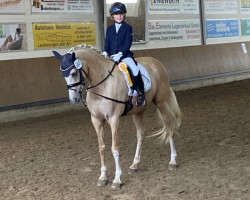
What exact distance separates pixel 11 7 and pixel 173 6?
212 inches

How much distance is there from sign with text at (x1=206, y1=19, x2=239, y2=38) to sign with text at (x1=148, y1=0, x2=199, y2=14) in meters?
0.73

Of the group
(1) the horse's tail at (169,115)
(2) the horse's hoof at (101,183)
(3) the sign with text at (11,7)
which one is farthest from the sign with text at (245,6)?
(2) the horse's hoof at (101,183)

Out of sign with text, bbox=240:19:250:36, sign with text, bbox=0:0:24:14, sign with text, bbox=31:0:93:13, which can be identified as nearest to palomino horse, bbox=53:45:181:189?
sign with text, bbox=0:0:24:14

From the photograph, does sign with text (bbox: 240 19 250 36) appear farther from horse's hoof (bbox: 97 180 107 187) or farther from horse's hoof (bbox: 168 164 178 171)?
horse's hoof (bbox: 97 180 107 187)

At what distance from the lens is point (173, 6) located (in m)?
12.6

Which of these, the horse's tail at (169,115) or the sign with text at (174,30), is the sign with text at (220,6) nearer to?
the sign with text at (174,30)

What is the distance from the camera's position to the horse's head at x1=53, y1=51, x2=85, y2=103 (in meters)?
4.11

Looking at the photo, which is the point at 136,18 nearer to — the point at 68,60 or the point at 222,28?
the point at 222,28

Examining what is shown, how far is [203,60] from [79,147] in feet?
24.3

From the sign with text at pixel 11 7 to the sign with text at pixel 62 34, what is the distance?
0.48 m

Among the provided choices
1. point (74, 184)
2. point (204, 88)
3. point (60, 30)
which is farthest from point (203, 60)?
point (74, 184)

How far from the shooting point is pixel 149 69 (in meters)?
5.27

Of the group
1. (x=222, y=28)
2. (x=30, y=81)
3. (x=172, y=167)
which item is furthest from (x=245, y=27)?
(x=172, y=167)

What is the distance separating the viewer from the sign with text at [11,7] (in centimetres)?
887
